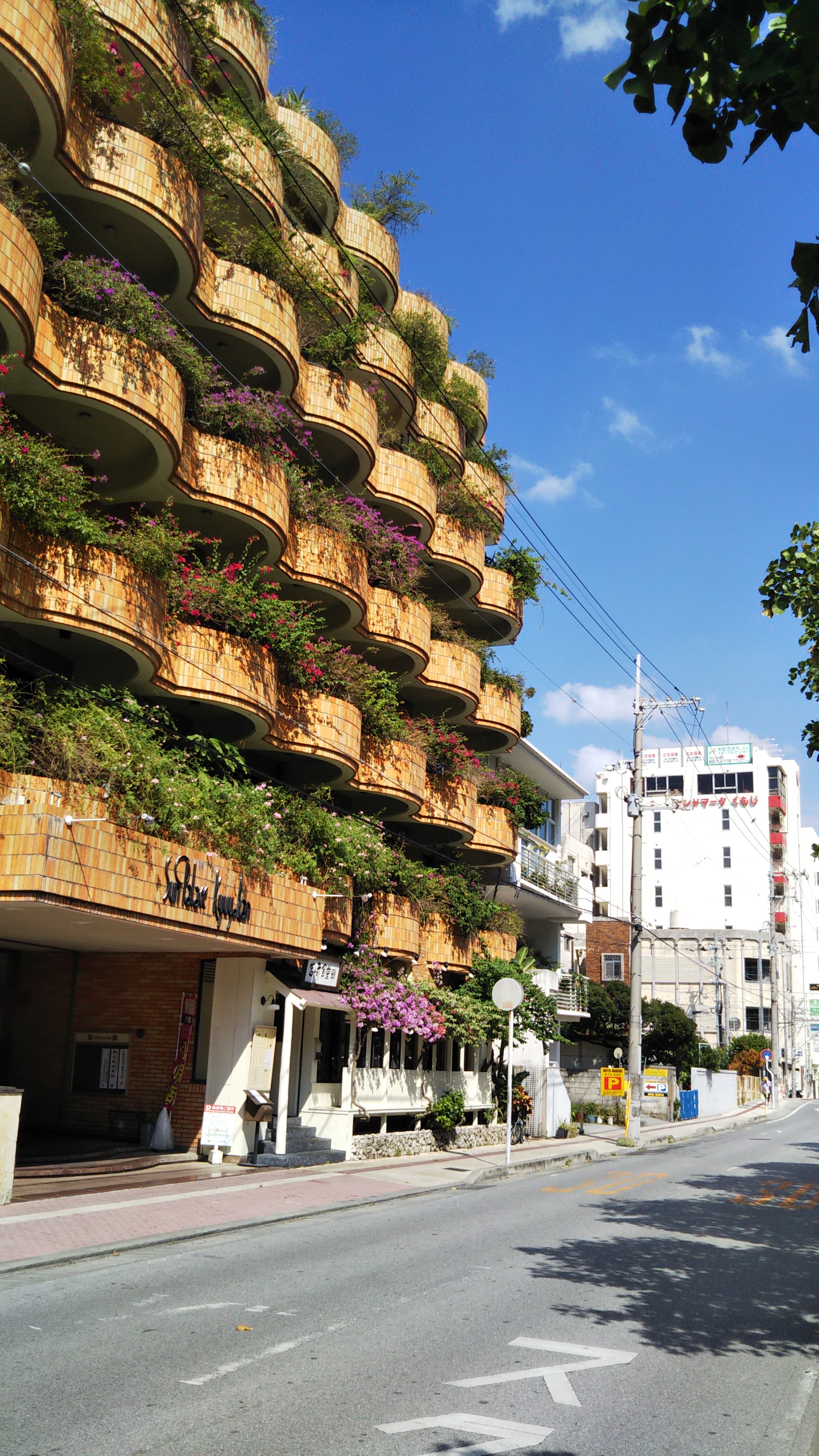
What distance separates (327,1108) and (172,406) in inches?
513

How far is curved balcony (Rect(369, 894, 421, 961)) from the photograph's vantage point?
2280 centimetres

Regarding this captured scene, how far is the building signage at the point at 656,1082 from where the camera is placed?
41.5 m

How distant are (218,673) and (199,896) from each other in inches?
174

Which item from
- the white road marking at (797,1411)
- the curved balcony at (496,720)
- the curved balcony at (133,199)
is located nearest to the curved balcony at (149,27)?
the curved balcony at (133,199)

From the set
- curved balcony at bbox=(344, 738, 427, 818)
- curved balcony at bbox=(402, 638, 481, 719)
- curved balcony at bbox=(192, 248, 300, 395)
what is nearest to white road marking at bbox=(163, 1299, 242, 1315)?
curved balcony at bbox=(344, 738, 427, 818)

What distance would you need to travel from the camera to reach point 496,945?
28562mm

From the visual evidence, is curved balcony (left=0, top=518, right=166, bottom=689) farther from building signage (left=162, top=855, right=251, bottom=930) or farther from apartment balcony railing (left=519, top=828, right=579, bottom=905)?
apartment balcony railing (left=519, top=828, right=579, bottom=905)

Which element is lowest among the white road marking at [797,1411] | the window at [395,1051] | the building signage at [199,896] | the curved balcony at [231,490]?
the white road marking at [797,1411]

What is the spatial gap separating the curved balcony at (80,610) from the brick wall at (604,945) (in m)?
52.7

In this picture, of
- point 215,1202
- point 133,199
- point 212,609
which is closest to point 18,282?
point 133,199

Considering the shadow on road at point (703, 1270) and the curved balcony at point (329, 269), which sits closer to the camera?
the shadow on road at point (703, 1270)

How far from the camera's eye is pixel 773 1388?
6738 mm

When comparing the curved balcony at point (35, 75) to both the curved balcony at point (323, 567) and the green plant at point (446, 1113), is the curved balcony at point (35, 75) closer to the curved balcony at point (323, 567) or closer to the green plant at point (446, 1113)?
the curved balcony at point (323, 567)

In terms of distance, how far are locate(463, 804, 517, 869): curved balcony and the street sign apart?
19.6ft
